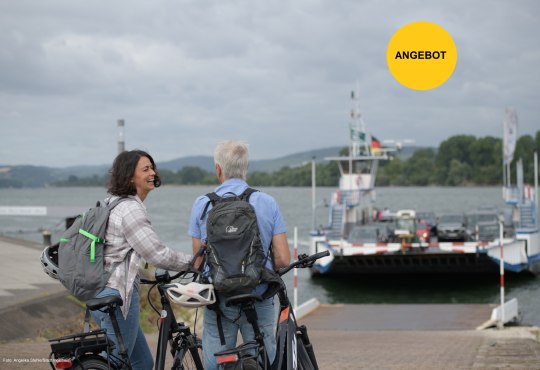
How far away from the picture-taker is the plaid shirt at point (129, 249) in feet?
14.0

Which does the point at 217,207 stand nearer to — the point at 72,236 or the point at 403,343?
the point at 72,236

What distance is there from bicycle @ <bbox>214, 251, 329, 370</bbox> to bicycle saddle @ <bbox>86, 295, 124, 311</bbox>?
628 mm

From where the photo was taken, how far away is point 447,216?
38250 millimetres

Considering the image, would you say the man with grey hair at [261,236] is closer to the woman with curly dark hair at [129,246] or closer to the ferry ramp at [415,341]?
the woman with curly dark hair at [129,246]

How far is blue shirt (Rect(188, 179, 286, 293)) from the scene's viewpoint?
4136 mm

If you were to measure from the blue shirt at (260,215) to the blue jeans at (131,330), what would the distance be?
0.56 meters

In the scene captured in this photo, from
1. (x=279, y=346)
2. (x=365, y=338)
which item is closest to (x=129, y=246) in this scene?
(x=279, y=346)

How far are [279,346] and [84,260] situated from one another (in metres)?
1.11

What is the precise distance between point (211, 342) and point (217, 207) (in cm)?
70

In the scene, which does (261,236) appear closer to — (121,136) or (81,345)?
(81,345)

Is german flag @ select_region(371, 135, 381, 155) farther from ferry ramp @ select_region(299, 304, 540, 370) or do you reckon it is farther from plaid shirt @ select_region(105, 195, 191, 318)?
plaid shirt @ select_region(105, 195, 191, 318)

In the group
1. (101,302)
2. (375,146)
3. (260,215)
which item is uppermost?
(375,146)


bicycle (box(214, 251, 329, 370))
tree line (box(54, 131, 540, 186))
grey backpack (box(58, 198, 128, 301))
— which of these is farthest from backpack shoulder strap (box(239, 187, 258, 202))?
tree line (box(54, 131, 540, 186))

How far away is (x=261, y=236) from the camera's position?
4141 mm
